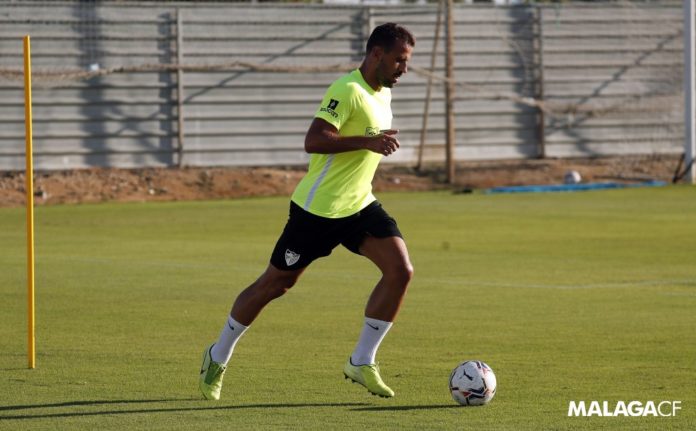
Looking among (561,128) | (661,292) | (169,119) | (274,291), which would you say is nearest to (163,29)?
(169,119)

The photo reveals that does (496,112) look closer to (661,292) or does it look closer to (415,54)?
(415,54)

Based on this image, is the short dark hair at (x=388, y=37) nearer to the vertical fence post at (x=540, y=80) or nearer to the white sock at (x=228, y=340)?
the white sock at (x=228, y=340)

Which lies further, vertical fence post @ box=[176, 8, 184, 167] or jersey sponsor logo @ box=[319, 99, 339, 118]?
vertical fence post @ box=[176, 8, 184, 167]

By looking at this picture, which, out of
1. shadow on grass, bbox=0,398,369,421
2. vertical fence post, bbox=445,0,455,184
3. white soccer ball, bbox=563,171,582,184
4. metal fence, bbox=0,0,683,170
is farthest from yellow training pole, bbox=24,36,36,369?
white soccer ball, bbox=563,171,582,184

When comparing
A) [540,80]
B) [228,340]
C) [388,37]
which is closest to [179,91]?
[540,80]

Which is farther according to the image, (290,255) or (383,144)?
(290,255)

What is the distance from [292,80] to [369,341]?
26752 millimetres

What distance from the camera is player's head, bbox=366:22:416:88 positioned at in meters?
8.69

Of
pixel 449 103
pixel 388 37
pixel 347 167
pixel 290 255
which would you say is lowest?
pixel 449 103

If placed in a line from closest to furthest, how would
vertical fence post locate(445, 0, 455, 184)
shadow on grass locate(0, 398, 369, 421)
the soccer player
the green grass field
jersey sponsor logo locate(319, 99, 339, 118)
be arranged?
shadow on grass locate(0, 398, 369, 421) → the green grass field → jersey sponsor logo locate(319, 99, 339, 118) → the soccer player → vertical fence post locate(445, 0, 455, 184)

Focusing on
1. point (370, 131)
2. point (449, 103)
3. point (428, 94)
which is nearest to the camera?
point (370, 131)

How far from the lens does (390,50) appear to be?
870 centimetres

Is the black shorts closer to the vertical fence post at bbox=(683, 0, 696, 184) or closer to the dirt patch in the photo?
the dirt patch

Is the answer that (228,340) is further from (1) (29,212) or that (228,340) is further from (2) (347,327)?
(2) (347,327)
